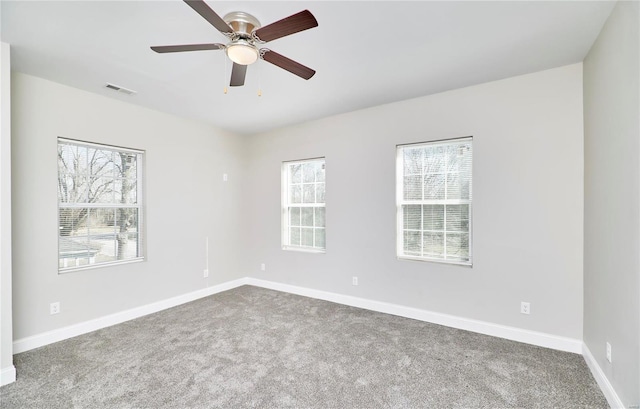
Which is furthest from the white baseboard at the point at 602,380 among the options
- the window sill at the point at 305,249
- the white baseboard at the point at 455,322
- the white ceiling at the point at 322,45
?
the window sill at the point at 305,249

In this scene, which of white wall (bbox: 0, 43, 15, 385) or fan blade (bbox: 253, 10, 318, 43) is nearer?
fan blade (bbox: 253, 10, 318, 43)

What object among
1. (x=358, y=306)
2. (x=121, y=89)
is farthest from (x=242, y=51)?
(x=358, y=306)

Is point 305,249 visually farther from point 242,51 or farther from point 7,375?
point 7,375

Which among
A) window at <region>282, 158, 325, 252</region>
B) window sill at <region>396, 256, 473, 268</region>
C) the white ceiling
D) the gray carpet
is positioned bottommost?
A: the gray carpet

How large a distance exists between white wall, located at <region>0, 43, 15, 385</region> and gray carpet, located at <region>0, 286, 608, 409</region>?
0.21 m

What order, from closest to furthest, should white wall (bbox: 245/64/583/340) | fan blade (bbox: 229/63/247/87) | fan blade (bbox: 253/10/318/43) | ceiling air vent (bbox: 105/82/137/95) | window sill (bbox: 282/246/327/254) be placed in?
fan blade (bbox: 253/10/318/43) → fan blade (bbox: 229/63/247/87) → white wall (bbox: 245/64/583/340) → ceiling air vent (bbox: 105/82/137/95) → window sill (bbox: 282/246/327/254)

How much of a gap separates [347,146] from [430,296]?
7.04ft

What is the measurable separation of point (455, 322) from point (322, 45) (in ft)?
10.0

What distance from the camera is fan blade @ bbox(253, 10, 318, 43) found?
4.86ft

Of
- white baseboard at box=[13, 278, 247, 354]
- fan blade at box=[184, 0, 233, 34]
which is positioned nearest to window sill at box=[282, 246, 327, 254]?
white baseboard at box=[13, 278, 247, 354]

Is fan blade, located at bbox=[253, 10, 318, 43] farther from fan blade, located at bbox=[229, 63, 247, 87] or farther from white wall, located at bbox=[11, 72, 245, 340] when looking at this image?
white wall, located at bbox=[11, 72, 245, 340]

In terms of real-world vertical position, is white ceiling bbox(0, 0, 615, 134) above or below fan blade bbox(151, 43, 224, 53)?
above

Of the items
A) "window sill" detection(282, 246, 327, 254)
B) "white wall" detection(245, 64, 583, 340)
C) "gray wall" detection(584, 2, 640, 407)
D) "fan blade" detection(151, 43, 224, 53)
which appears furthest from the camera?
"window sill" detection(282, 246, 327, 254)

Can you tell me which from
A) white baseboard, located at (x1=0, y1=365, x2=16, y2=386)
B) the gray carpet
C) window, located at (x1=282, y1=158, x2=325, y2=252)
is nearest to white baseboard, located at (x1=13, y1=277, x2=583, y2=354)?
the gray carpet
